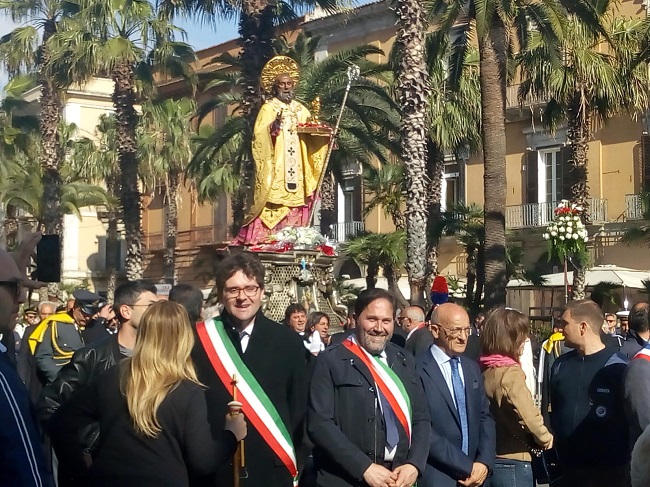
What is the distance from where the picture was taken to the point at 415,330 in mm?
9742

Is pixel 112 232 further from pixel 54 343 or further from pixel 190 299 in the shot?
pixel 190 299

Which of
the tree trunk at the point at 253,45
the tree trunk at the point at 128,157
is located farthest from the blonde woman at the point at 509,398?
the tree trunk at the point at 128,157

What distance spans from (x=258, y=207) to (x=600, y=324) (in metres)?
12.1

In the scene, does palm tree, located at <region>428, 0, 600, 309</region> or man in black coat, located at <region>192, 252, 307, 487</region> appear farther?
palm tree, located at <region>428, 0, 600, 309</region>

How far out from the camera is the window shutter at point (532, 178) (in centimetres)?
3381

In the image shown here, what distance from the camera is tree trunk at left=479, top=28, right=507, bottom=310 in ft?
59.3

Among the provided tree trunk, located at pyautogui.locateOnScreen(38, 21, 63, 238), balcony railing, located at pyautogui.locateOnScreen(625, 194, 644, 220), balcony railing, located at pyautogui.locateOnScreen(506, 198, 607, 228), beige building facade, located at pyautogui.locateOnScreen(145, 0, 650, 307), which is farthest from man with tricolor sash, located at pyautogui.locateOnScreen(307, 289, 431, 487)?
balcony railing, located at pyautogui.locateOnScreen(506, 198, 607, 228)

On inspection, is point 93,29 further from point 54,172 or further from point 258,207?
point 258,207

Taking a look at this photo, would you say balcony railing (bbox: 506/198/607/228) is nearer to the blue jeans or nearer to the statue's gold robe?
the statue's gold robe

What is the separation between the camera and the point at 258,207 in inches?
719

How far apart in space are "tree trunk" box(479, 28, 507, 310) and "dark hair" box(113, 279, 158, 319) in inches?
482

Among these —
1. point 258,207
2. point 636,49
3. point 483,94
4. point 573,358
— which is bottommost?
point 573,358

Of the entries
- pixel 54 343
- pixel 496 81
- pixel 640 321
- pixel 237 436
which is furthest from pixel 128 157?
pixel 237 436

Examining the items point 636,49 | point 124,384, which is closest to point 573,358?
point 124,384
